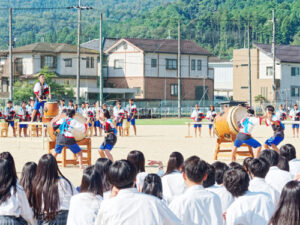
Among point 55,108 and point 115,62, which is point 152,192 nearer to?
point 55,108

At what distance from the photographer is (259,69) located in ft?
222

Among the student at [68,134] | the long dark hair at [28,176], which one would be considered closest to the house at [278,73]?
A: the student at [68,134]

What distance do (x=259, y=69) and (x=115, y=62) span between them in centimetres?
1674

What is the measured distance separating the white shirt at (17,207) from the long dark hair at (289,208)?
2.60 m

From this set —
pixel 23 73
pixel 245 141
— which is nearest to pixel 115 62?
pixel 23 73

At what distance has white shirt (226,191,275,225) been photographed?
18.8 ft

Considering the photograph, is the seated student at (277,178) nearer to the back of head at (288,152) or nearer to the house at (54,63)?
the back of head at (288,152)

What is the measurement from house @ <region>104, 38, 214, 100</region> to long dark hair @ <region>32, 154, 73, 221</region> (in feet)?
181

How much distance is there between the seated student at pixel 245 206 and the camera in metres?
5.72

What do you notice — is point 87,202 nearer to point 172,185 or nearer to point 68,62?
point 172,185

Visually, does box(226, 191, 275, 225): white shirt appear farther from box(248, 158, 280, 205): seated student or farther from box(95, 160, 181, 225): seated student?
box(95, 160, 181, 225): seated student

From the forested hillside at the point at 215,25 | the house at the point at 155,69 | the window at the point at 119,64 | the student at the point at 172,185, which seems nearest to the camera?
the student at the point at 172,185

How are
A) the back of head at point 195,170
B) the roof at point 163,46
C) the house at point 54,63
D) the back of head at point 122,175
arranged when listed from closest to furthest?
the back of head at point 122,175 → the back of head at point 195,170 → the house at point 54,63 → the roof at point 163,46

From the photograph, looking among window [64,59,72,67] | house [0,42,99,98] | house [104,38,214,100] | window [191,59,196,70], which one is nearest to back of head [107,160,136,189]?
house [0,42,99,98]
